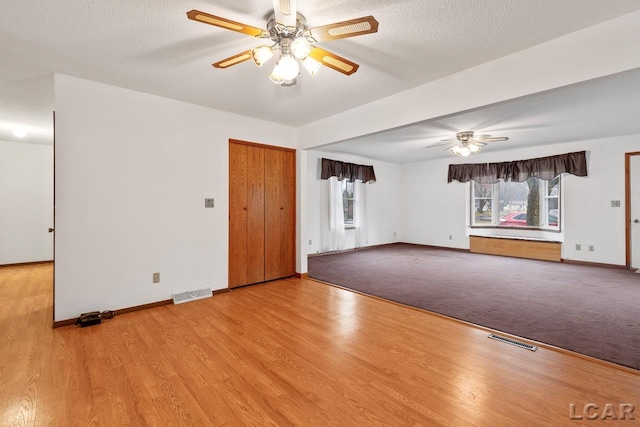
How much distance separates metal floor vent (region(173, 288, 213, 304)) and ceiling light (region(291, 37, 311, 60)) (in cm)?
309

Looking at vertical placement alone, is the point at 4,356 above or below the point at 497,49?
below

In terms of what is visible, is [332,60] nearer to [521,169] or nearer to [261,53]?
[261,53]

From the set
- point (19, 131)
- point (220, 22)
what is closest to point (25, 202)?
point (19, 131)

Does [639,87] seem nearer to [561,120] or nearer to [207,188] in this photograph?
[561,120]

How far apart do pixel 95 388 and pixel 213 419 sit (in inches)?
36.1

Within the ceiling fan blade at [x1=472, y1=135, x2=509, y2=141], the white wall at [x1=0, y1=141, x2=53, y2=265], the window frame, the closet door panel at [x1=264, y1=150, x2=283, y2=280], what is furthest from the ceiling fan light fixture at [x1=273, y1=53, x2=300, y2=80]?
the white wall at [x1=0, y1=141, x2=53, y2=265]

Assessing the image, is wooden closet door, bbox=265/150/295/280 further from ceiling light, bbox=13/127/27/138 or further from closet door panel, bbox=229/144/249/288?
ceiling light, bbox=13/127/27/138

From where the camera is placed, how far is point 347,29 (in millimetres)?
1692

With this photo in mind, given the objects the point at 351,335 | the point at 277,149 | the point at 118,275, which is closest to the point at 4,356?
the point at 118,275

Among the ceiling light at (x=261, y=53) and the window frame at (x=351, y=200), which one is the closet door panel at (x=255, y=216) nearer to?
the ceiling light at (x=261, y=53)

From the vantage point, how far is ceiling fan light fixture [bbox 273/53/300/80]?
1928 mm

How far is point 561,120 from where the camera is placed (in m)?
4.38

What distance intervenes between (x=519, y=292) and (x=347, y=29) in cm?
402

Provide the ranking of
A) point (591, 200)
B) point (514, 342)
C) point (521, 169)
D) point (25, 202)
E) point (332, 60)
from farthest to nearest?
point (521, 169)
point (591, 200)
point (25, 202)
point (514, 342)
point (332, 60)
